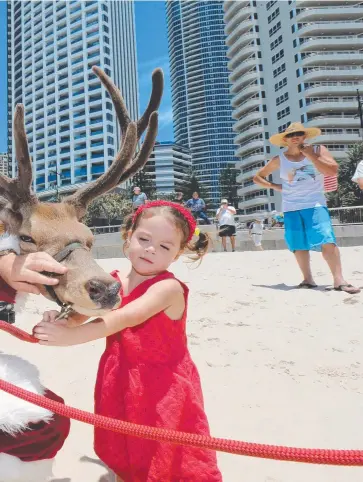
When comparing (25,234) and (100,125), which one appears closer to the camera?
(25,234)

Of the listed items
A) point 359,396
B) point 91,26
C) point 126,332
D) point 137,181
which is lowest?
point 359,396

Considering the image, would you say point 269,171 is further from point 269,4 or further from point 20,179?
point 269,4

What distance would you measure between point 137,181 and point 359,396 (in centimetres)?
7149

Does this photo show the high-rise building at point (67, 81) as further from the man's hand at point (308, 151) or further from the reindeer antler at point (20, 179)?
the reindeer antler at point (20, 179)

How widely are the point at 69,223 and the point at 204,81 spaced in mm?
153583

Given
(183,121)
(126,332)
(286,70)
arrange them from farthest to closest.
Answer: (183,121) → (286,70) → (126,332)

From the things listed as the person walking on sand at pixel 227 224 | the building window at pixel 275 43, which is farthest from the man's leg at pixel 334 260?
the building window at pixel 275 43

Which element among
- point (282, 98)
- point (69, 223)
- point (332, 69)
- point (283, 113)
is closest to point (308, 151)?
point (69, 223)

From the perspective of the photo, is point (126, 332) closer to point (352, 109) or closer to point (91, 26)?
point (352, 109)

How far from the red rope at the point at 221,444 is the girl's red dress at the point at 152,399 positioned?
70 cm

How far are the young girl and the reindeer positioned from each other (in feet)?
0.61

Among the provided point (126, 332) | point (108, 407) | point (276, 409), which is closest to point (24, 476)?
point (108, 407)

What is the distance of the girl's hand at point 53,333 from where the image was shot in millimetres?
1461

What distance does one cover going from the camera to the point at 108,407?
6.24 feet
